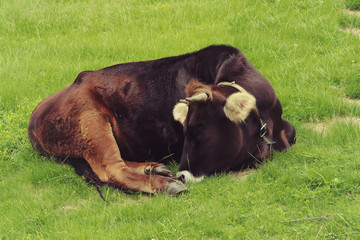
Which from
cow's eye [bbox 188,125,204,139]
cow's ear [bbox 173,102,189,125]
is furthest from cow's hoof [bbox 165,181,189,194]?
cow's ear [bbox 173,102,189,125]

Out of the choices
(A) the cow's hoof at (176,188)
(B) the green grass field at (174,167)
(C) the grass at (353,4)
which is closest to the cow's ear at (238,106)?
(B) the green grass field at (174,167)

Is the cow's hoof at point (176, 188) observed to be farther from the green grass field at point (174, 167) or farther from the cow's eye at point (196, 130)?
the cow's eye at point (196, 130)

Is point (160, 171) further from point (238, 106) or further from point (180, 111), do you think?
point (238, 106)

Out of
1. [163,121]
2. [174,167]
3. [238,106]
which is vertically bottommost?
[174,167]

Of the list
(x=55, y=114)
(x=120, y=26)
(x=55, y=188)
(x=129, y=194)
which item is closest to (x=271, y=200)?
(x=129, y=194)

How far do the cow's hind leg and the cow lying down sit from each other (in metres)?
0.01

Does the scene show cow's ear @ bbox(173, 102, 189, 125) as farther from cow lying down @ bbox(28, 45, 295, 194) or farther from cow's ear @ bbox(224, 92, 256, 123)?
cow's ear @ bbox(224, 92, 256, 123)

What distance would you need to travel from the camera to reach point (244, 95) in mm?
4785

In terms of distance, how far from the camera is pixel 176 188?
477 cm

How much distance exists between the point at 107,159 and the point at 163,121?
81 cm

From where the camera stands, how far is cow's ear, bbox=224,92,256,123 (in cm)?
474

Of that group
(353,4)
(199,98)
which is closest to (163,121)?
(199,98)

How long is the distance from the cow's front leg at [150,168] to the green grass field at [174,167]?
393 mm

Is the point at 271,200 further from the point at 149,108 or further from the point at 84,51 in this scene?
the point at 84,51
